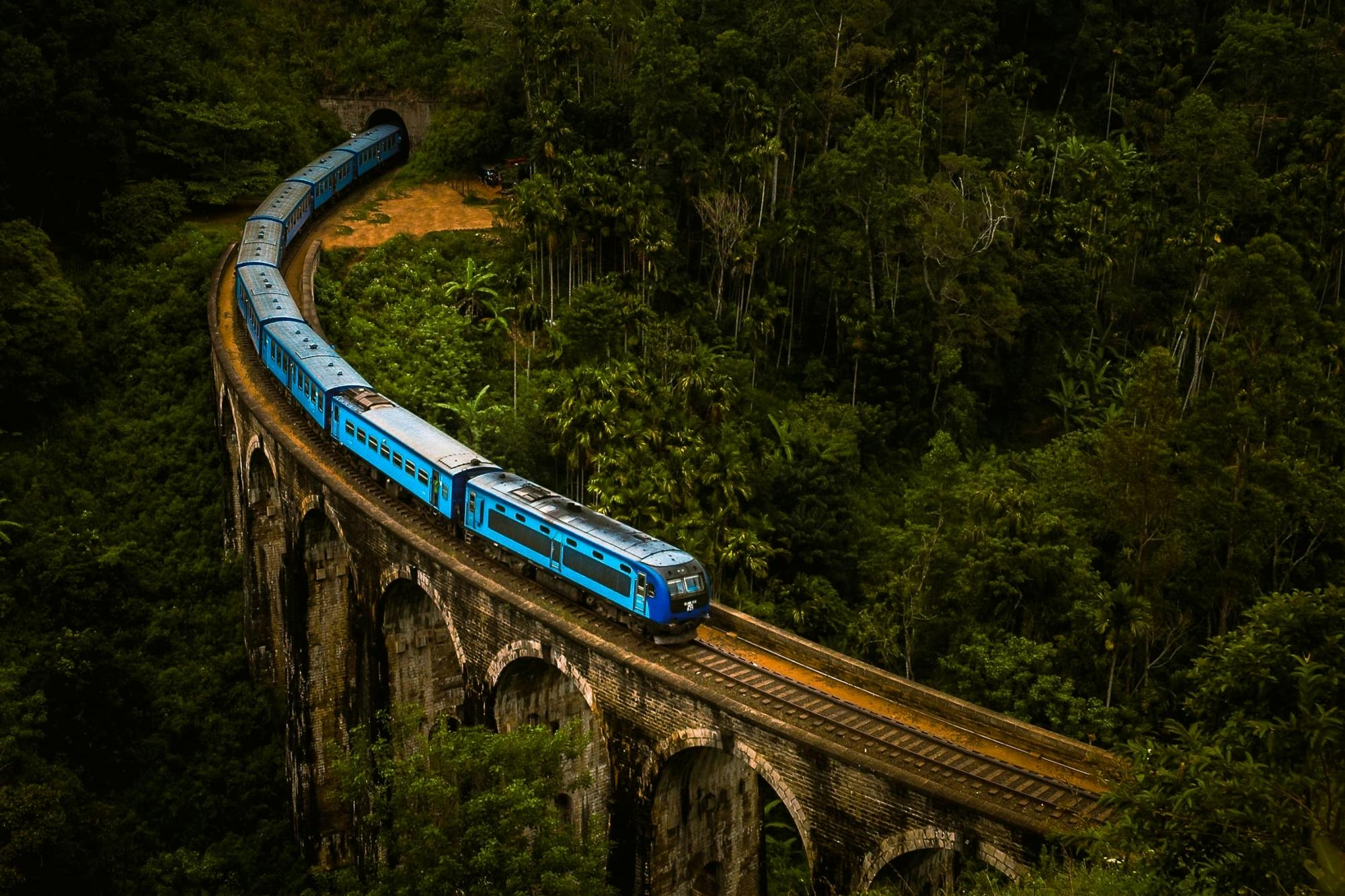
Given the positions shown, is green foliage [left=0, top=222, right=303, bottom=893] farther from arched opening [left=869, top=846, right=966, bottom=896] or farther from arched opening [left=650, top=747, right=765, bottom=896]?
arched opening [left=869, top=846, right=966, bottom=896]

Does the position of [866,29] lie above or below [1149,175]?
above

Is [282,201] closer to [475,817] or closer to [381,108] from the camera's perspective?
[381,108]

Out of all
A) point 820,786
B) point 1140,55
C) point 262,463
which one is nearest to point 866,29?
point 1140,55

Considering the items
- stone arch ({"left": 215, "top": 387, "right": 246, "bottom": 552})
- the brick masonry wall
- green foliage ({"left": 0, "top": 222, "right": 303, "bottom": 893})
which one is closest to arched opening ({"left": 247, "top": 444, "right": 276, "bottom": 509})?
stone arch ({"left": 215, "top": 387, "right": 246, "bottom": 552})

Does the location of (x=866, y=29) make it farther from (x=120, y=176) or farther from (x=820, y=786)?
(x=820, y=786)

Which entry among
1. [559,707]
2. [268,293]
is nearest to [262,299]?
[268,293]

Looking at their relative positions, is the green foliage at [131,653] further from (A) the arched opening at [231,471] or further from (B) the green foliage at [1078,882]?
(B) the green foliage at [1078,882]

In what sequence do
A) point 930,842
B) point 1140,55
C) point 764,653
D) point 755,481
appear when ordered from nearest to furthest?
point 930,842
point 764,653
point 755,481
point 1140,55

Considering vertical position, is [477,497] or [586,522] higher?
[586,522]

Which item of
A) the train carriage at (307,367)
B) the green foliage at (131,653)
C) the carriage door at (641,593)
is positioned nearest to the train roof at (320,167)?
the green foliage at (131,653)
